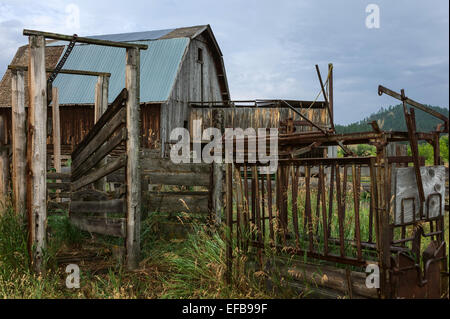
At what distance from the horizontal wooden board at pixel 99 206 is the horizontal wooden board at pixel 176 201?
0.91m

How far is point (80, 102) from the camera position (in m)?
18.3

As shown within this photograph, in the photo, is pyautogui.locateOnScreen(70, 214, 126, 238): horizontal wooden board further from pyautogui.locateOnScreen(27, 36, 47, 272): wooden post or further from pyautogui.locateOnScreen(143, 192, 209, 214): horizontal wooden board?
pyautogui.locateOnScreen(143, 192, 209, 214): horizontal wooden board

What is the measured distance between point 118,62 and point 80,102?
8.63 feet

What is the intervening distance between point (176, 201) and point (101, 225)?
1.33 m

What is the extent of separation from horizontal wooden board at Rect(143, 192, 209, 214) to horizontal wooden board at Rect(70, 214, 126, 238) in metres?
1.01


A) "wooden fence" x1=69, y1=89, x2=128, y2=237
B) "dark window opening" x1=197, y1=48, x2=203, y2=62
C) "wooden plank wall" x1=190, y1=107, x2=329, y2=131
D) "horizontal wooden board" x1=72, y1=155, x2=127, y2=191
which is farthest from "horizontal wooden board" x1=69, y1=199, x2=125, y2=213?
"dark window opening" x1=197, y1=48, x2=203, y2=62

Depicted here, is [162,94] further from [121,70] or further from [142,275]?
[142,275]

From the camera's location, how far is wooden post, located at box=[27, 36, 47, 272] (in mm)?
5734

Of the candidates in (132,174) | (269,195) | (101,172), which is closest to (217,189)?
(132,174)

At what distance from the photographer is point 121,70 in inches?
759

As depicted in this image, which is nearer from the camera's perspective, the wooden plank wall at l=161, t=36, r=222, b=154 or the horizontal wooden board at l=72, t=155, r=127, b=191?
the horizontal wooden board at l=72, t=155, r=127, b=191

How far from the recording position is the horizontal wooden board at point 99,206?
6.16 metres

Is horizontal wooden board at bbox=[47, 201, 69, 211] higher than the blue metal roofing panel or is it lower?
lower

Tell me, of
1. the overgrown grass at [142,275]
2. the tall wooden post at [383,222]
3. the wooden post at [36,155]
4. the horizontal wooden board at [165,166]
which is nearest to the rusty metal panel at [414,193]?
the tall wooden post at [383,222]
